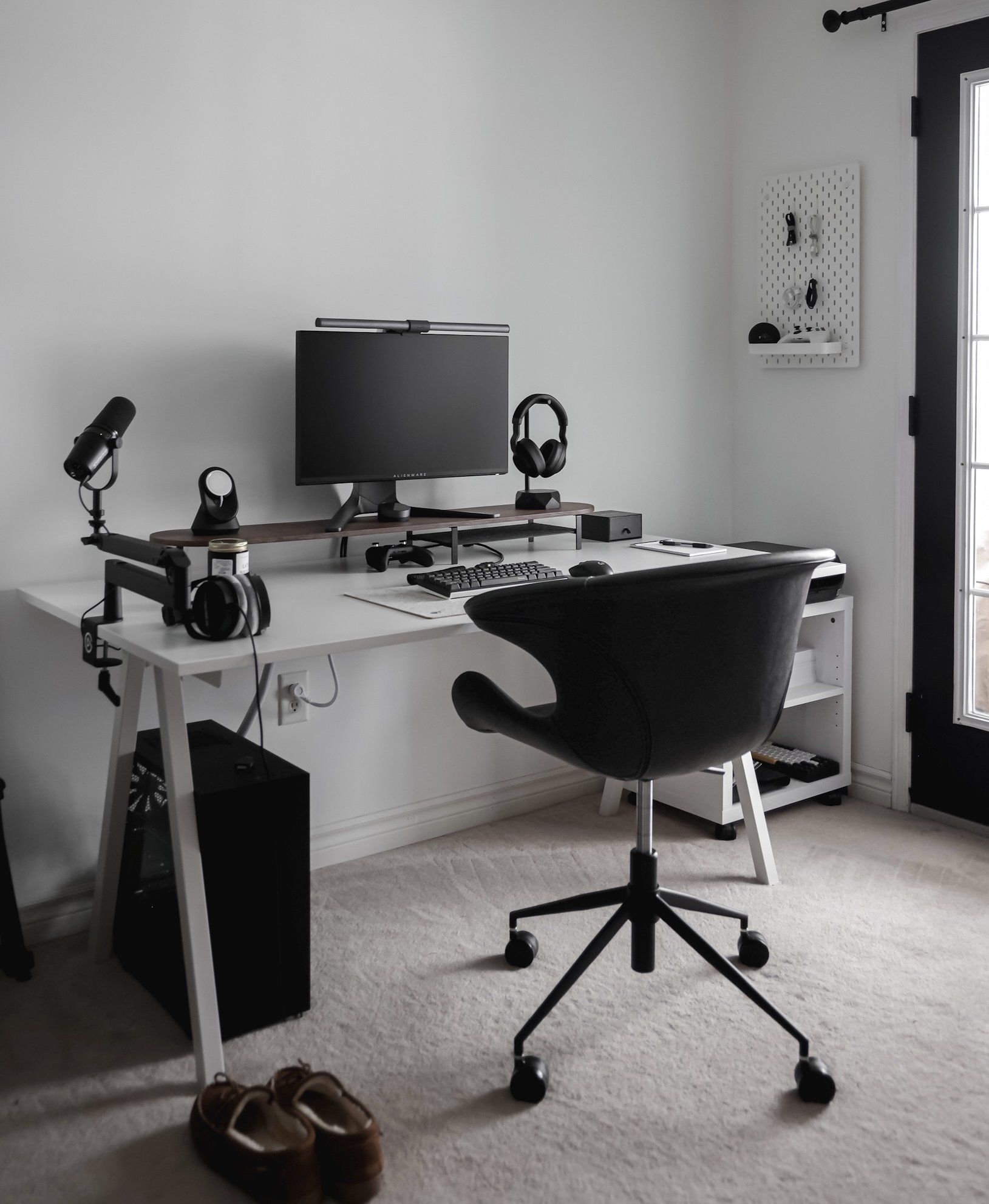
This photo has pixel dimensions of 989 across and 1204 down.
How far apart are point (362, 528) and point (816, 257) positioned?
5.29 feet

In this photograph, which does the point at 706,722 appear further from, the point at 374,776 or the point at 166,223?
the point at 166,223

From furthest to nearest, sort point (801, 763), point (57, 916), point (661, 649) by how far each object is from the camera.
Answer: point (801, 763) → point (57, 916) → point (661, 649)

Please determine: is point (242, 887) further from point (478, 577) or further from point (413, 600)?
point (478, 577)

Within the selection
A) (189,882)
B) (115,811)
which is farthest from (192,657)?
(115,811)

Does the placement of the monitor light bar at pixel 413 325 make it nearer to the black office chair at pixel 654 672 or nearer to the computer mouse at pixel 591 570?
the computer mouse at pixel 591 570

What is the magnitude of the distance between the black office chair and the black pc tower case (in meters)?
0.41

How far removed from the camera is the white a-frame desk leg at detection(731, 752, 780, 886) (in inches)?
105

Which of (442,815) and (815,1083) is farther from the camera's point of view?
(442,815)

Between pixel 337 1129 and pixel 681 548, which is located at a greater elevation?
pixel 681 548

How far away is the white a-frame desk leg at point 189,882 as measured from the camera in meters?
1.84

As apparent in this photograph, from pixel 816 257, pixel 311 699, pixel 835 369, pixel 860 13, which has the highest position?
pixel 860 13

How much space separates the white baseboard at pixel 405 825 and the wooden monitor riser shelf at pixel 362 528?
71 cm

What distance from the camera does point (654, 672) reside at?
1.78 m

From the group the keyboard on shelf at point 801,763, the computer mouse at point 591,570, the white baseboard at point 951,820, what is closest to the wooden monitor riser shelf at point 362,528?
the computer mouse at point 591,570
